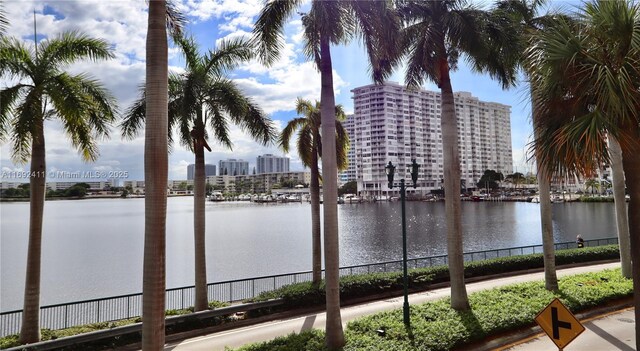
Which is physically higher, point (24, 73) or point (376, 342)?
point (24, 73)

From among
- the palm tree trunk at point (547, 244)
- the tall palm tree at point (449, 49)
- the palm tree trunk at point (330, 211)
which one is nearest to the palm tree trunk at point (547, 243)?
the palm tree trunk at point (547, 244)

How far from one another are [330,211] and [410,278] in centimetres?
1070

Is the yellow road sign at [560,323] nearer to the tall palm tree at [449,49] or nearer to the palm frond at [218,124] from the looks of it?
the tall palm tree at [449,49]

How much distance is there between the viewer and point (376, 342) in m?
10.5

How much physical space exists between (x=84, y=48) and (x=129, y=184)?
162574 millimetres

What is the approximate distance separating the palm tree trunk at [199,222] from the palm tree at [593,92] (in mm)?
11865

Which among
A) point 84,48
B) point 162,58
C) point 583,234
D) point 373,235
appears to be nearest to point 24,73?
point 84,48

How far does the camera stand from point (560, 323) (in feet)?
27.2

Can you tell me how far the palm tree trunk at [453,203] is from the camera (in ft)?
43.9

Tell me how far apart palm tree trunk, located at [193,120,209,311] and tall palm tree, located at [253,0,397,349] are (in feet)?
19.7

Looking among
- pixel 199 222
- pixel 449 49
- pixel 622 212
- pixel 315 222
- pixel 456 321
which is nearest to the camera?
pixel 456 321

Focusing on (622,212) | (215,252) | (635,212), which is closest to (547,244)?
(622,212)

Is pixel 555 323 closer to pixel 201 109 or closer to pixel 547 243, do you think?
pixel 547 243

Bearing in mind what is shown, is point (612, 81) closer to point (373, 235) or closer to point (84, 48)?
point (84, 48)
